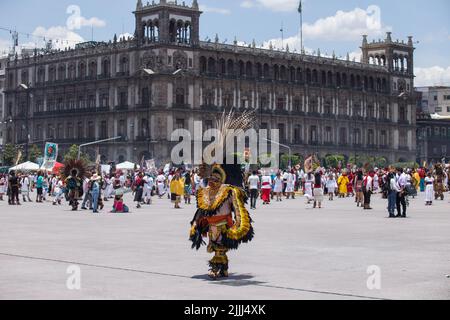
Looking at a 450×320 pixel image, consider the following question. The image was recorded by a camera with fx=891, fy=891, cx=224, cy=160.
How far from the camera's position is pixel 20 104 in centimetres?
9662

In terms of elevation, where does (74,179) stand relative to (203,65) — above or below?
below

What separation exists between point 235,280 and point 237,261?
2.24 meters

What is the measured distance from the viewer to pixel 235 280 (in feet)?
38.5

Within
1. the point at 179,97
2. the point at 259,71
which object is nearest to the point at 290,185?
the point at 179,97

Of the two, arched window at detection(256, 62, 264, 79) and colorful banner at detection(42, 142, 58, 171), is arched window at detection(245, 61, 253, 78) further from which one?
colorful banner at detection(42, 142, 58, 171)

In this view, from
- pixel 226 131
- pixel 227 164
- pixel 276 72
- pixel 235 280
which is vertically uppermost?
pixel 276 72

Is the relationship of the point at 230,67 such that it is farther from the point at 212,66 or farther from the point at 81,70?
the point at 81,70

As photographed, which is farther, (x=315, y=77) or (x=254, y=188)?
(x=315, y=77)

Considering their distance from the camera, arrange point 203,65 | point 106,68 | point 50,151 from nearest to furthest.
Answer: point 50,151, point 203,65, point 106,68

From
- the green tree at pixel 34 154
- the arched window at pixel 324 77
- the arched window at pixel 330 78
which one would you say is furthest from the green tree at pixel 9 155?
the arched window at pixel 330 78

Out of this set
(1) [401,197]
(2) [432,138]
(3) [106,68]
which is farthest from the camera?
(2) [432,138]

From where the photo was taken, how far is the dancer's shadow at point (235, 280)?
11338 millimetres

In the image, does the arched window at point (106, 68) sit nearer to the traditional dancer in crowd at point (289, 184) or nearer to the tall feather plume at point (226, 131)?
the traditional dancer in crowd at point (289, 184)
